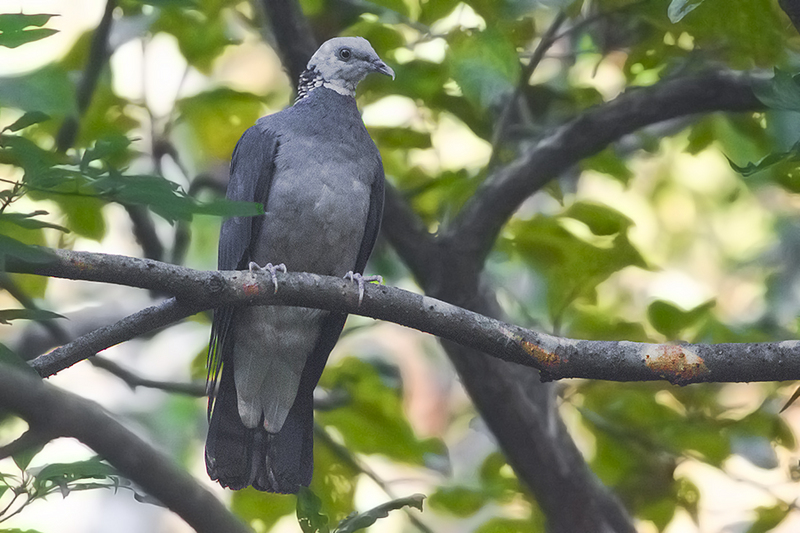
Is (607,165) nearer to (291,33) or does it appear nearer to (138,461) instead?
(291,33)

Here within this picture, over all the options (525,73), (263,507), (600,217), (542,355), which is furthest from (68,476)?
(525,73)

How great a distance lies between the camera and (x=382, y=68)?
3.42 metres

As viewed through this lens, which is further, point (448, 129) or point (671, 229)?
point (671, 229)

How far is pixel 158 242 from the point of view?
3680 mm

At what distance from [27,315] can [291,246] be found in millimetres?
1889

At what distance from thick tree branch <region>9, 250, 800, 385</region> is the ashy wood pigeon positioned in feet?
2.66

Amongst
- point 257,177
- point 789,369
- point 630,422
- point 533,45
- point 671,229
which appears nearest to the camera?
point 789,369

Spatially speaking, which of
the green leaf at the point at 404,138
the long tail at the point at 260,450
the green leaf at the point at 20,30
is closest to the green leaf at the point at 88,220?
the long tail at the point at 260,450

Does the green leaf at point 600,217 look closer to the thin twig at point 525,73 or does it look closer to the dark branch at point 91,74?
the thin twig at point 525,73

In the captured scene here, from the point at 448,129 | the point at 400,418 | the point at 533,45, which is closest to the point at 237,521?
the point at 400,418

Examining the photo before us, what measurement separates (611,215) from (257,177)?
4.56 feet

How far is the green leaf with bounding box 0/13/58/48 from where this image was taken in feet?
4.32

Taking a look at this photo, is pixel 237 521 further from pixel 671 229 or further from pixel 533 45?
pixel 671 229

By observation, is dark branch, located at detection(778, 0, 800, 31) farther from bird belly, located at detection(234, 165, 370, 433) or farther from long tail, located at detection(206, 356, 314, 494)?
long tail, located at detection(206, 356, 314, 494)
